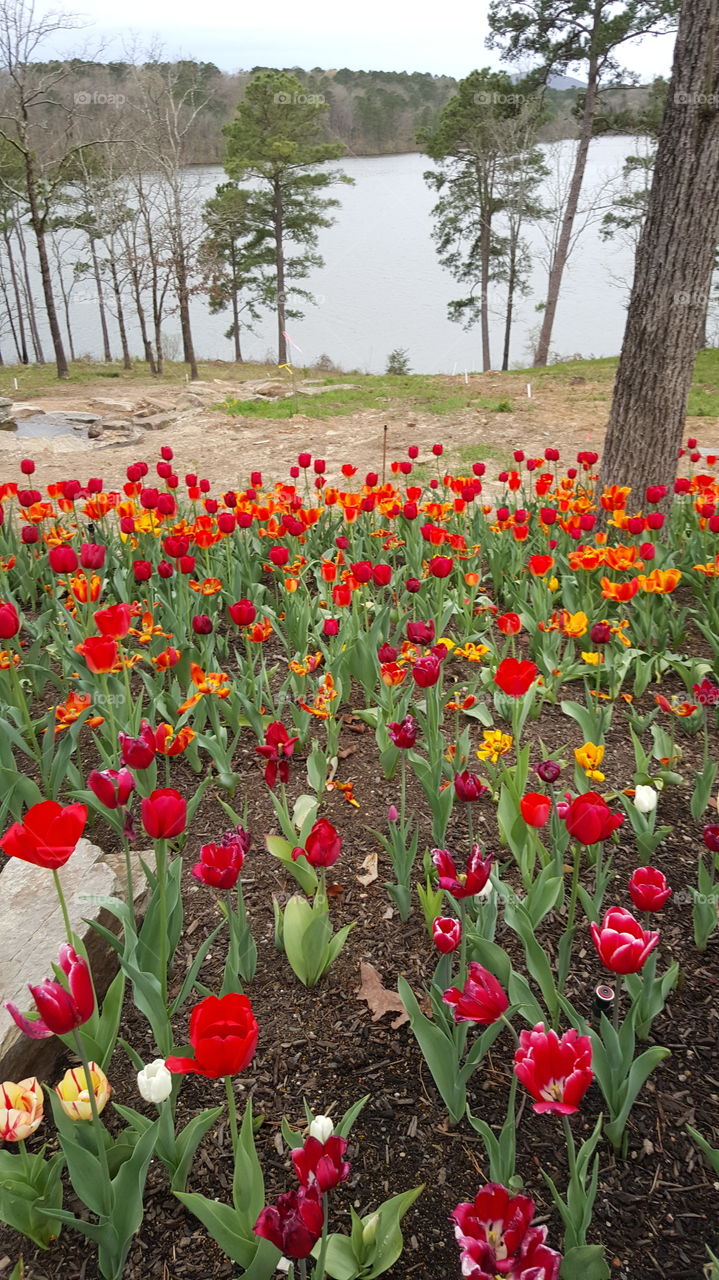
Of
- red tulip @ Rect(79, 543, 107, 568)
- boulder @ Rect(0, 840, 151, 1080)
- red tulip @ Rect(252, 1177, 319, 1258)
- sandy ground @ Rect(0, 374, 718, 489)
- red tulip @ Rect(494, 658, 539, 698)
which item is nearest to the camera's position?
red tulip @ Rect(252, 1177, 319, 1258)

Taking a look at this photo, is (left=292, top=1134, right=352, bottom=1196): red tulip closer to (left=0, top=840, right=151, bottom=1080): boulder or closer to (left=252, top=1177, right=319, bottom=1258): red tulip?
(left=252, top=1177, right=319, bottom=1258): red tulip

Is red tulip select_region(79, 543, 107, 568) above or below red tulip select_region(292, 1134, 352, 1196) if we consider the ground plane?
above

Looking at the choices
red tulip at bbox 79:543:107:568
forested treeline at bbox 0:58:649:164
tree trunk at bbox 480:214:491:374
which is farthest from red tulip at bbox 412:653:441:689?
forested treeline at bbox 0:58:649:164

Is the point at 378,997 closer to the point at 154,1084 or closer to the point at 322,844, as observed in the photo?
the point at 322,844

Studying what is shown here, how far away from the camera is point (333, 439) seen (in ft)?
33.7

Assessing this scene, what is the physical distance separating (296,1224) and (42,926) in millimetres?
1258

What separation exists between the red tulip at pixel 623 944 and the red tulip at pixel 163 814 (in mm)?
679

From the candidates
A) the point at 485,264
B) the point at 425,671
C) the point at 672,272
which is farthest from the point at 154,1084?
the point at 485,264

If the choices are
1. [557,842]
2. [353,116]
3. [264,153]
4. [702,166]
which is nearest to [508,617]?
[557,842]

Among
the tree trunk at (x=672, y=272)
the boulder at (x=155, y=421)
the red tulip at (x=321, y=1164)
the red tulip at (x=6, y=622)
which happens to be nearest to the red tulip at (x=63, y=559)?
the red tulip at (x=6, y=622)

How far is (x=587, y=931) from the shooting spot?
2027 mm

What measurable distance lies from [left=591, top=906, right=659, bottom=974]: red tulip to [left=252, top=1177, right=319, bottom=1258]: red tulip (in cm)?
52

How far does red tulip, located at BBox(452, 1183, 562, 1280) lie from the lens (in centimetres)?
93

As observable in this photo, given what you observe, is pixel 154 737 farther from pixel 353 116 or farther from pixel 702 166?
pixel 353 116
